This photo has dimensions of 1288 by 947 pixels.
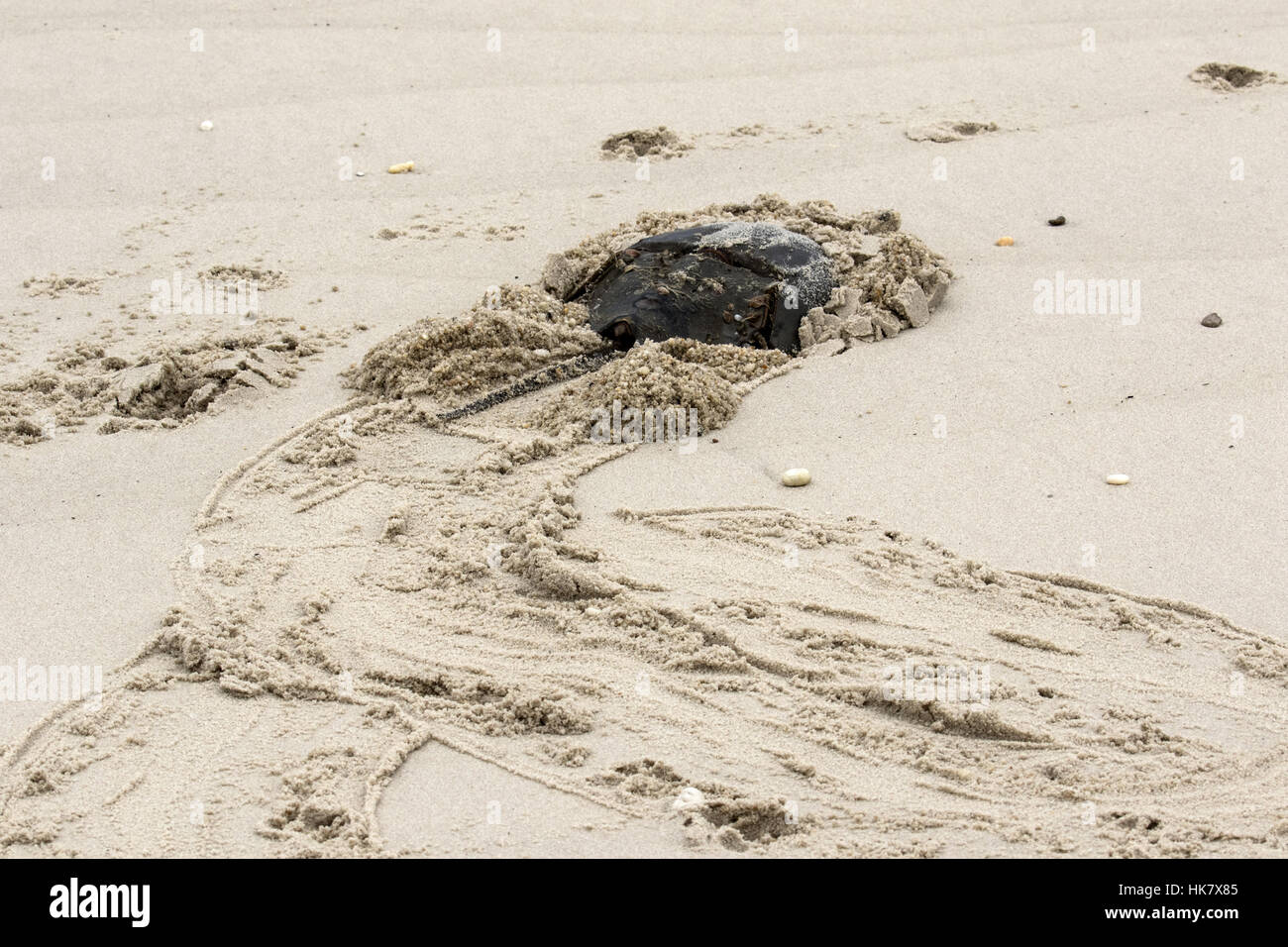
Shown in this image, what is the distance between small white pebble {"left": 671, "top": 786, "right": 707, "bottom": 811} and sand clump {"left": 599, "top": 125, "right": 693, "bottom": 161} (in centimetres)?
378

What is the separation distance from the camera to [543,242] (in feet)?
16.2

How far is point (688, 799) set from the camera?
2.34m

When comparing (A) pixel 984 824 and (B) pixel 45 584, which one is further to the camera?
(B) pixel 45 584

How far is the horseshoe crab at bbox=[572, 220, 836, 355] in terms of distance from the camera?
4.05 m

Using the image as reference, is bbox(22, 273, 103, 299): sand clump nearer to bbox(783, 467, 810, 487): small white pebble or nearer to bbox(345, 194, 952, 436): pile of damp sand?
bbox(345, 194, 952, 436): pile of damp sand

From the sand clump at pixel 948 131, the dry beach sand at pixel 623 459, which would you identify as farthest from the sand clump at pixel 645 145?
the sand clump at pixel 948 131

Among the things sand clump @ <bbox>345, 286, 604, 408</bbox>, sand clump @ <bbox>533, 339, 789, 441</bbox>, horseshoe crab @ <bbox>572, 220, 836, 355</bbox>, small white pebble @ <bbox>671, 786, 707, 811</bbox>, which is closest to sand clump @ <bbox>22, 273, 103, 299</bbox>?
sand clump @ <bbox>345, 286, 604, 408</bbox>

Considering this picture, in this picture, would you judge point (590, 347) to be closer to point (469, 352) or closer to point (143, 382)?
point (469, 352)

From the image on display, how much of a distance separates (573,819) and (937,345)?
7.69 ft

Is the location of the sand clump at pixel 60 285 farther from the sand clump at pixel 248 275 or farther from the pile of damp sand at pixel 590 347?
the pile of damp sand at pixel 590 347

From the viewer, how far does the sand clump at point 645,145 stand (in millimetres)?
5613

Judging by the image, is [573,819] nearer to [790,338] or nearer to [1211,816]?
[1211,816]
